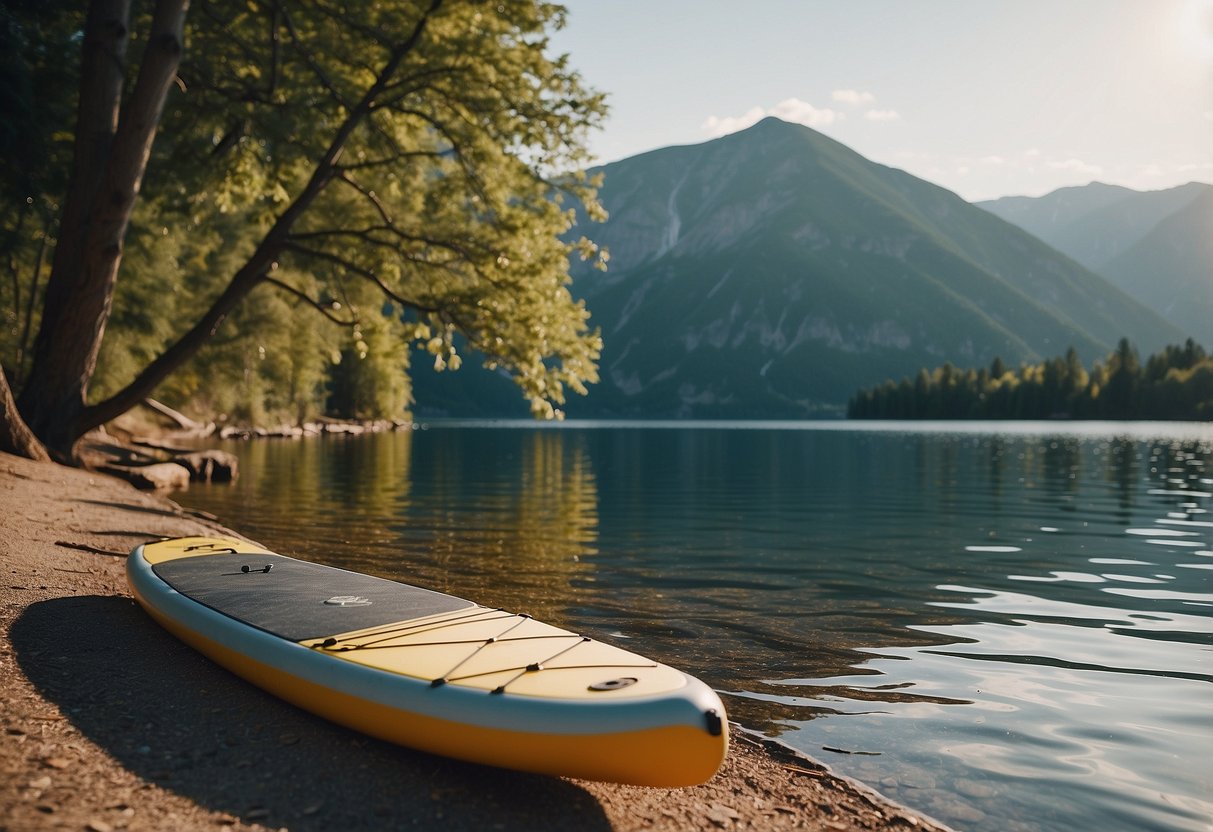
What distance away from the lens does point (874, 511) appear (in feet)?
81.0

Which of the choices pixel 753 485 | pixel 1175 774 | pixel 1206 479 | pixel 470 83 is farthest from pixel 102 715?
pixel 1206 479

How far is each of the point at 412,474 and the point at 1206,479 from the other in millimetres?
31927

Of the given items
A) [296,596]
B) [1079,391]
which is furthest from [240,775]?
[1079,391]

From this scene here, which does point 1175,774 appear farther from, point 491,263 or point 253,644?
point 491,263

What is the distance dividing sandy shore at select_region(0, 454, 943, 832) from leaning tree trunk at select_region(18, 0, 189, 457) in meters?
9.65

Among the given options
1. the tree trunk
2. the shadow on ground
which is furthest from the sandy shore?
the tree trunk

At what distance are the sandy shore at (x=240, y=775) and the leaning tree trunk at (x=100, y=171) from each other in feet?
31.7

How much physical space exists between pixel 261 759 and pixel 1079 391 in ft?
540

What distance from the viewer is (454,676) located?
19.2 ft

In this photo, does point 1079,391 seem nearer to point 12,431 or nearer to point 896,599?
point 896,599

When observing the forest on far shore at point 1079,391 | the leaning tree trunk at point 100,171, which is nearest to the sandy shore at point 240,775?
the leaning tree trunk at point 100,171

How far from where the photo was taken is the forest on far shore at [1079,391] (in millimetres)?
136000

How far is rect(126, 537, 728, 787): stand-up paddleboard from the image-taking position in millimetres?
5180

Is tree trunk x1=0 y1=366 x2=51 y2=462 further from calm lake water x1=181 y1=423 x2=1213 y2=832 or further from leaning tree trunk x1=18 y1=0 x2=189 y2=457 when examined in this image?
calm lake water x1=181 y1=423 x2=1213 y2=832
